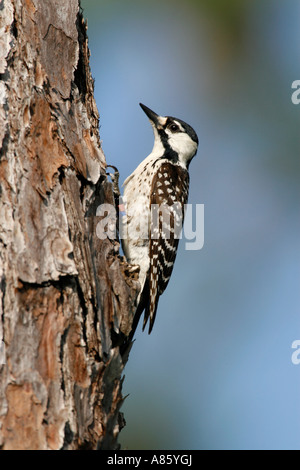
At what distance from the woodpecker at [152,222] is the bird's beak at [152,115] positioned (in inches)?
20.4

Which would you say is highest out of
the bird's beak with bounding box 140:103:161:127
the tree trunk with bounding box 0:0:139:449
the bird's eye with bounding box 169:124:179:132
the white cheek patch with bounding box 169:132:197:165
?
the bird's beak with bounding box 140:103:161:127

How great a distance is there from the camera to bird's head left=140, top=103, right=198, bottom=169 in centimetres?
608

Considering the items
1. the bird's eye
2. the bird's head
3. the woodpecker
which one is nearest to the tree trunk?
the woodpecker

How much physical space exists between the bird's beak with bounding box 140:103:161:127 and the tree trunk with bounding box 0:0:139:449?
2094 mm

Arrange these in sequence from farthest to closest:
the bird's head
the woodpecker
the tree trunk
Answer: the bird's head
the woodpecker
the tree trunk

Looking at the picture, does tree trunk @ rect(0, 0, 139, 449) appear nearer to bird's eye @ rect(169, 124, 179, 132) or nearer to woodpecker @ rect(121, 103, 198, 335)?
woodpecker @ rect(121, 103, 198, 335)

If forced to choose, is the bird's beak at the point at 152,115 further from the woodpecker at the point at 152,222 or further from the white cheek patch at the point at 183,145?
the woodpecker at the point at 152,222

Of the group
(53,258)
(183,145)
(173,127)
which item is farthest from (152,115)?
(53,258)

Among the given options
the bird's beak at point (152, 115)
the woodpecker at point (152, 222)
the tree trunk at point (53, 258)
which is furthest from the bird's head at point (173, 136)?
the tree trunk at point (53, 258)

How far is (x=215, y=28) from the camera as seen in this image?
20.8ft

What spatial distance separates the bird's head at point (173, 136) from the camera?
608cm
